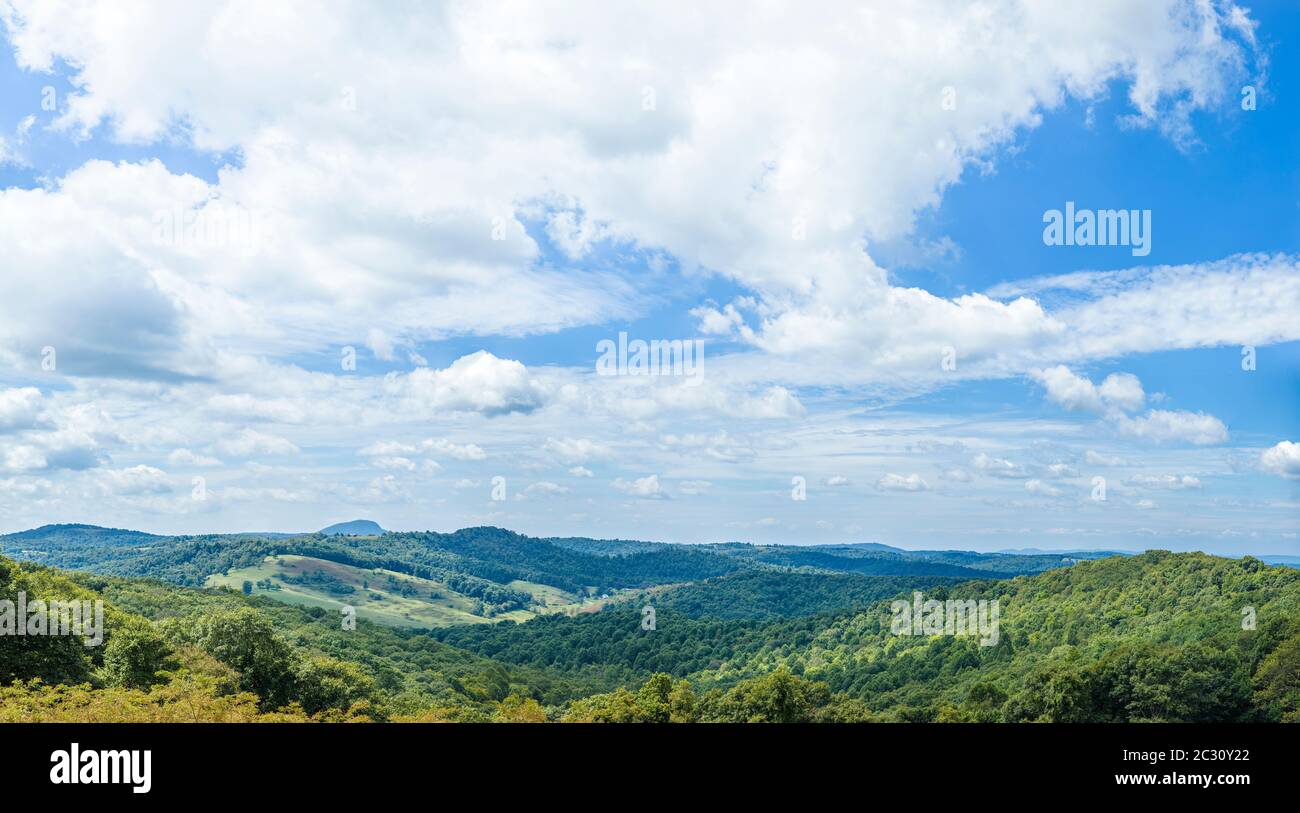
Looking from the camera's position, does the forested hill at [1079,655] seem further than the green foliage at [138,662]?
Yes

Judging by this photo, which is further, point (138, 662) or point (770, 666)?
point (770, 666)

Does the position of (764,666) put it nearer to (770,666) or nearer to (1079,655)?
(770,666)
